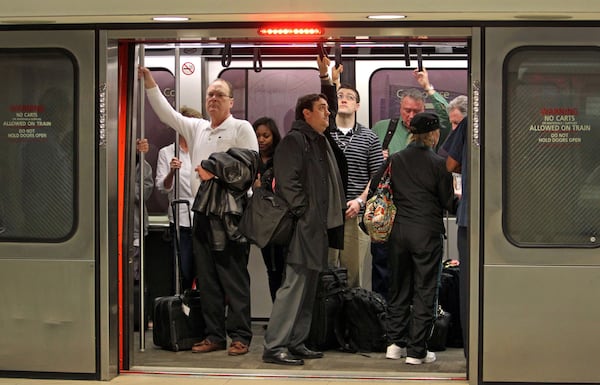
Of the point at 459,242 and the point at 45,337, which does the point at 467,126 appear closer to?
the point at 459,242

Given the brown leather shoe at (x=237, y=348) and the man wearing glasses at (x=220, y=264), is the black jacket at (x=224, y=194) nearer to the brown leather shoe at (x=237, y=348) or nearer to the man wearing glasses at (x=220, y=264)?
the man wearing glasses at (x=220, y=264)

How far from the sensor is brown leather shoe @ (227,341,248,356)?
7945 mm

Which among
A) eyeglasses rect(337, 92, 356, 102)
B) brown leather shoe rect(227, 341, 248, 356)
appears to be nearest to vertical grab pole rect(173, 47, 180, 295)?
brown leather shoe rect(227, 341, 248, 356)

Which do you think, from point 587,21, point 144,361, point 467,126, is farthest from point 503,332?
point 144,361

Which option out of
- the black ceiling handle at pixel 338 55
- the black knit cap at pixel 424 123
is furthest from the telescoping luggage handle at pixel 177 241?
the black knit cap at pixel 424 123

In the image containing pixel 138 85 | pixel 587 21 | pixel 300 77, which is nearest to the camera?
pixel 587 21

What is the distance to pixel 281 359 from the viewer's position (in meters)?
7.51

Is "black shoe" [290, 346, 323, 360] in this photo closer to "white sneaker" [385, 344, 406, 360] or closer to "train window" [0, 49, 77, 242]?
"white sneaker" [385, 344, 406, 360]

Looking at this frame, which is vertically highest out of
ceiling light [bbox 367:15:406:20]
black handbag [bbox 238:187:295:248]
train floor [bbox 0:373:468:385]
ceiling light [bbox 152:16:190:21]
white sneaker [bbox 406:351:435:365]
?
ceiling light [bbox 367:15:406:20]

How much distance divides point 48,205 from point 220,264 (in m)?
1.54

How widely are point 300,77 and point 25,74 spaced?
9.74 ft

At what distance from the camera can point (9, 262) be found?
694 cm

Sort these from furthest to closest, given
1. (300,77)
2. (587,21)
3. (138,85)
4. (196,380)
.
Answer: (300,77)
(138,85)
(196,380)
(587,21)

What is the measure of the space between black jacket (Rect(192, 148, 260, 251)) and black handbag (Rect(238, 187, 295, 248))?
1.13 ft
